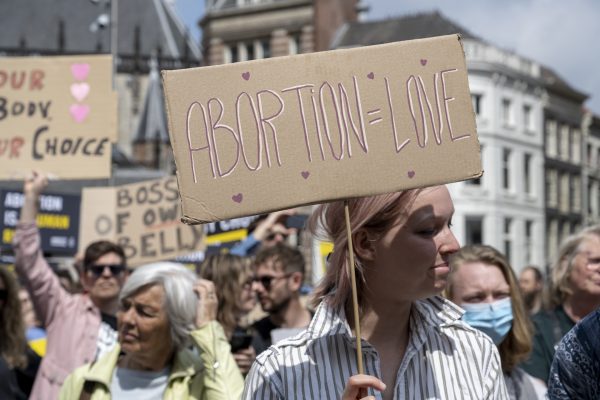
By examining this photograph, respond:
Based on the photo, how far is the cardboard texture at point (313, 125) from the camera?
3.02 meters

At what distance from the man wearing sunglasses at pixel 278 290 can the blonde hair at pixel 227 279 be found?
187 millimetres

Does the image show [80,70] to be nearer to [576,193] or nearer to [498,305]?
[498,305]

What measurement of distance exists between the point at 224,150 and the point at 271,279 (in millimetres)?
3311

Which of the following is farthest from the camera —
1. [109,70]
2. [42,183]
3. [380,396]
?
[109,70]

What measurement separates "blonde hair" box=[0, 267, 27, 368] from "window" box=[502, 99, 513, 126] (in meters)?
45.1

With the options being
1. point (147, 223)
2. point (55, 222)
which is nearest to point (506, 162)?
point (55, 222)

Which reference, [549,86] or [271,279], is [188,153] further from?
[549,86]

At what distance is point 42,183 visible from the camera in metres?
6.76

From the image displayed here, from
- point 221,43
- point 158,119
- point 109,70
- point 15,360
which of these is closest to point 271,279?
point 15,360

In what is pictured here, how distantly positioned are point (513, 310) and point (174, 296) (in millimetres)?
1253

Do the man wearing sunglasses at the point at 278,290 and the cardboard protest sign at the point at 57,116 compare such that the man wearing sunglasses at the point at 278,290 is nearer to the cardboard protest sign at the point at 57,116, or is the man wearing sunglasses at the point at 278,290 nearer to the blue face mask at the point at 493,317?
the cardboard protest sign at the point at 57,116

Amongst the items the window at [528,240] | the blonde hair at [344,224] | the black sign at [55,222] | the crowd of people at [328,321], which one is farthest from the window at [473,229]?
the blonde hair at [344,224]

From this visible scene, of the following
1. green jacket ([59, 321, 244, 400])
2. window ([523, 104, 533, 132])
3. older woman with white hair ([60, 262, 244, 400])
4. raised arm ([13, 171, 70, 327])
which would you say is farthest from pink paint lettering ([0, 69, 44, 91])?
window ([523, 104, 533, 132])

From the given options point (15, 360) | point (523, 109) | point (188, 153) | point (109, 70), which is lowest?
point (15, 360)
